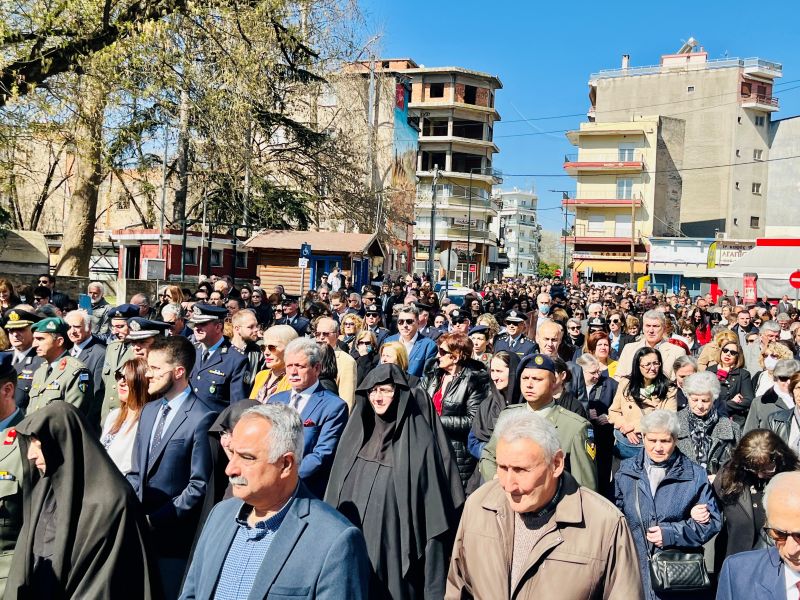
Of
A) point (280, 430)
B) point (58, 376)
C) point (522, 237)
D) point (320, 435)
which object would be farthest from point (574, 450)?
point (522, 237)

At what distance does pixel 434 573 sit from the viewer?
4957mm

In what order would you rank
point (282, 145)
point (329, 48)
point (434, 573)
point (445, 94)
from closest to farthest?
point (434, 573) → point (329, 48) → point (282, 145) → point (445, 94)

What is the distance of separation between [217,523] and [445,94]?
85.1 m

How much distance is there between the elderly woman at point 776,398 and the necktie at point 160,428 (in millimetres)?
4878

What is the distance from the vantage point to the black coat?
690 cm

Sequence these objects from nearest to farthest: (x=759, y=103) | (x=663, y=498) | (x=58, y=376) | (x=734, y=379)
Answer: (x=663, y=498)
(x=58, y=376)
(x=734, y=379)
(x=759, y=103)

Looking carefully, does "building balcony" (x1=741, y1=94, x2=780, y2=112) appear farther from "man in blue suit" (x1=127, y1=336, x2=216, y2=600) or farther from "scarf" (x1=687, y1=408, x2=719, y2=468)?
"man in blue suit" (x1=127, y1=336, x2=216, y2=600)

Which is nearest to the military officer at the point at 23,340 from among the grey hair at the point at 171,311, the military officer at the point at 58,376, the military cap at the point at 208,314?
the military officer at the point at 58,376

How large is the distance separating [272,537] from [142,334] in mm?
3872

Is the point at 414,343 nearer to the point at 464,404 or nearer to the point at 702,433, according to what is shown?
the point at 464,404

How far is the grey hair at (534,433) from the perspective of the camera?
11.5ft

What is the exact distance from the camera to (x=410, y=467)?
4.95 meters

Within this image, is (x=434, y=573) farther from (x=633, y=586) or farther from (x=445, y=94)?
(x=445, y=94)

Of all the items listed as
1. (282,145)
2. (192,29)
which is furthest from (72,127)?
(282,145)
